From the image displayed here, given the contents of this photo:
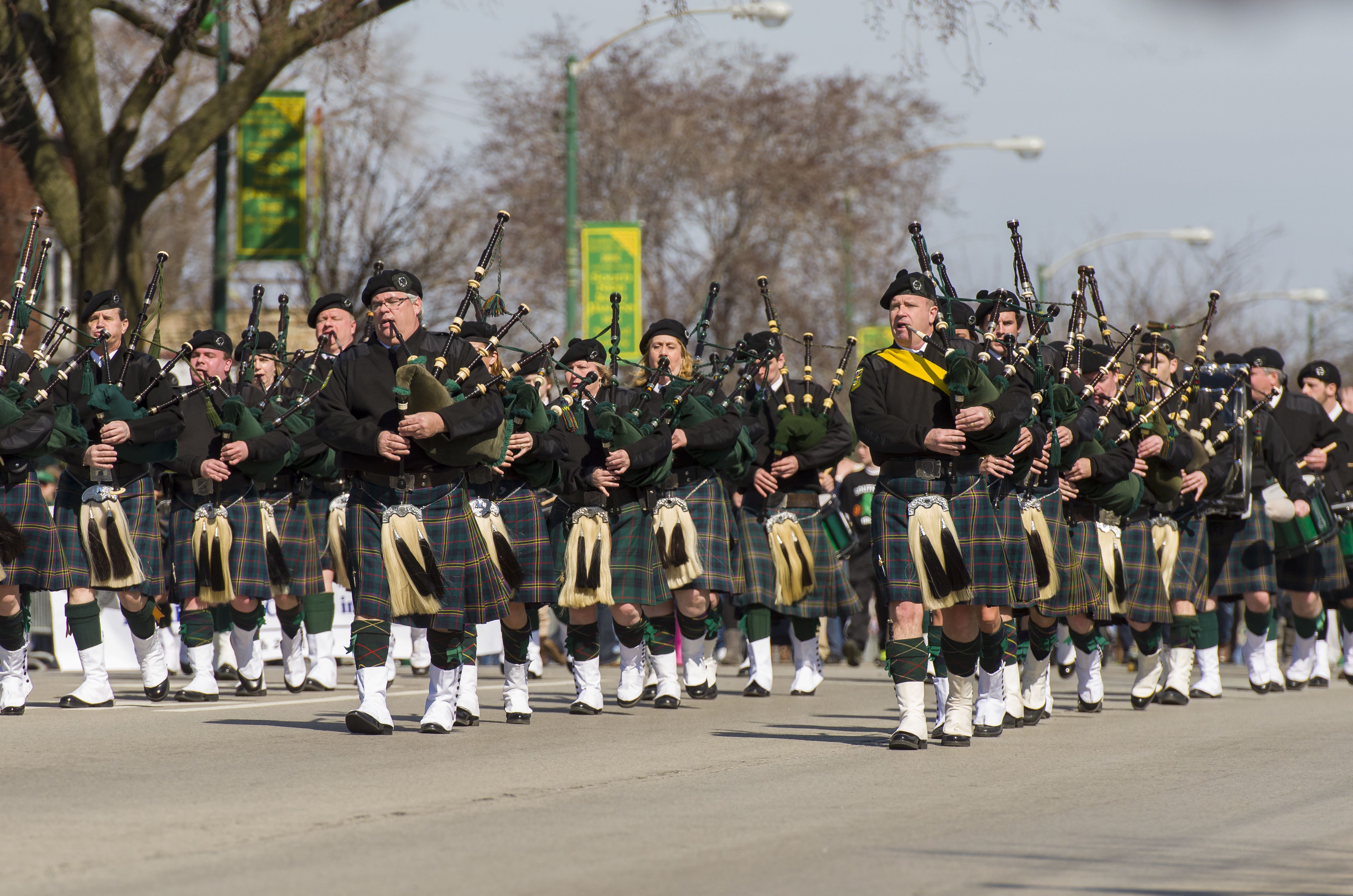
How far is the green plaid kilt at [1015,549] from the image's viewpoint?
8.01 meters

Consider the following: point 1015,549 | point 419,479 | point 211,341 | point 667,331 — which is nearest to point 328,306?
point 211,341

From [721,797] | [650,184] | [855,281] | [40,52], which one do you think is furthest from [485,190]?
[721,797]

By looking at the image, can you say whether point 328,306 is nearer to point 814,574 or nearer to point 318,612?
point 318,612

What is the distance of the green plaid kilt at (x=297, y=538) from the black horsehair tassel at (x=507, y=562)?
2.21 m

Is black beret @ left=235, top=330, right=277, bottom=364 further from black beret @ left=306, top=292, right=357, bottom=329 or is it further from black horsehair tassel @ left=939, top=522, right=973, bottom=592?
black horsehair tassel @ left=939, top=522, right=973, bottom=592

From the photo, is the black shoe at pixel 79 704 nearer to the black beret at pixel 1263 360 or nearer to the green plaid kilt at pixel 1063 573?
the green plaid kilt at pixel 1063 573

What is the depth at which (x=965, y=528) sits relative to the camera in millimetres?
7883

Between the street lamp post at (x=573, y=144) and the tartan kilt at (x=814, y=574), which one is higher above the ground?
the street lamp post at (x=573, y=144)

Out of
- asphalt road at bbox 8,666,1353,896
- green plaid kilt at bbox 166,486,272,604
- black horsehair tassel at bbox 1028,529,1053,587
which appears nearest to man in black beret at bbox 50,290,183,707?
green plaid kilt at bbox 166,486,272,604

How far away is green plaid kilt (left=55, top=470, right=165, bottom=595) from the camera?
29.9ft

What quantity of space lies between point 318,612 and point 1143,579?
4660 mm

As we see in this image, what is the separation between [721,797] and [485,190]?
72.5 ft

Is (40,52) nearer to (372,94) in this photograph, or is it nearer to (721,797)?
(372,94)

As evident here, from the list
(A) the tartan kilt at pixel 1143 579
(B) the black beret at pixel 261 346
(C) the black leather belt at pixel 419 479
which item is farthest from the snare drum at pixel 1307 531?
(B) the black beret at pixel 261 346
